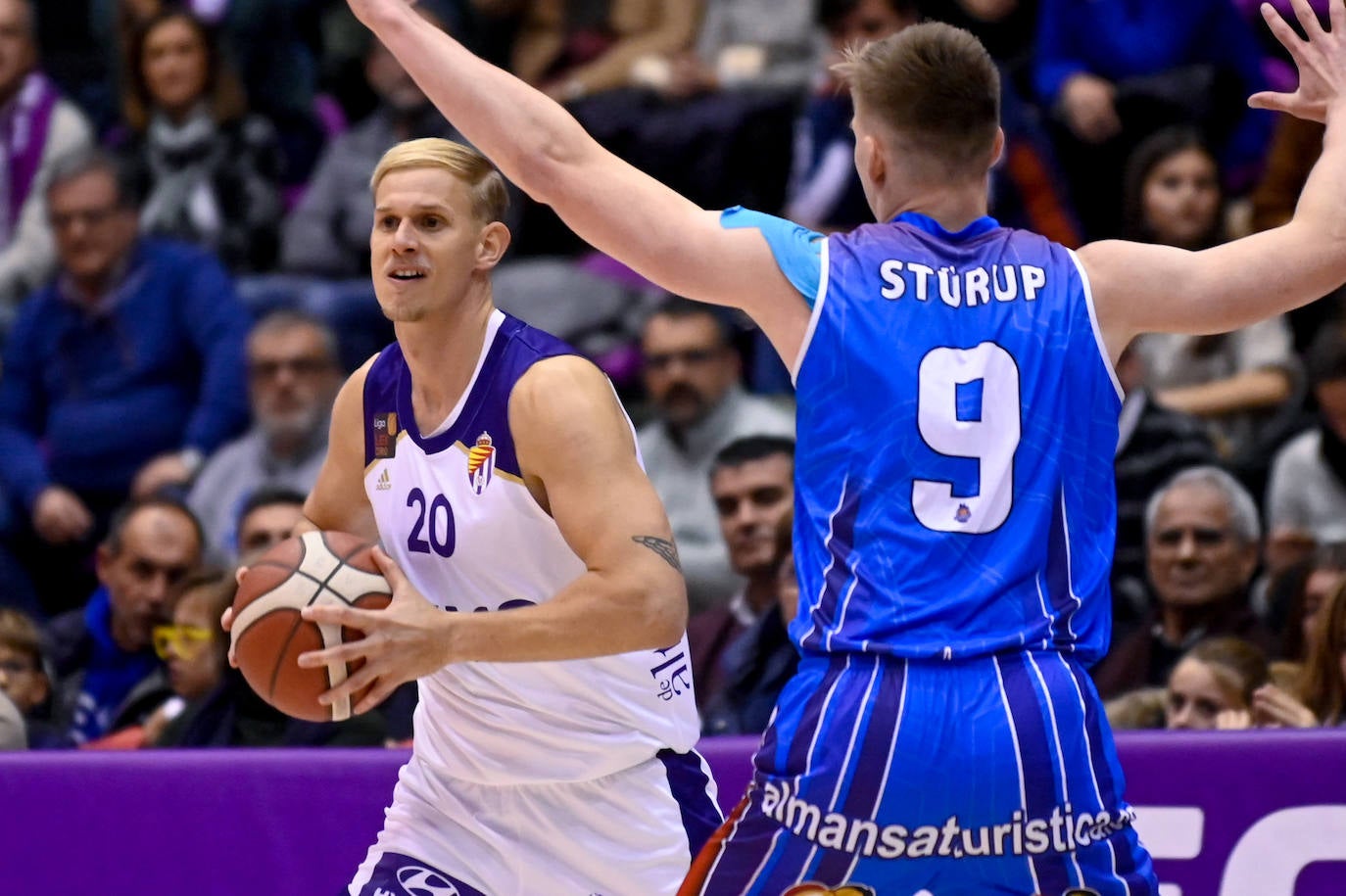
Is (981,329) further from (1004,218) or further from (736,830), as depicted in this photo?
(1004,218)

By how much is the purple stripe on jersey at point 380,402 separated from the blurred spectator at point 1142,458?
151 inches

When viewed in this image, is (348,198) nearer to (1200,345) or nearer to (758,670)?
(1200,345)

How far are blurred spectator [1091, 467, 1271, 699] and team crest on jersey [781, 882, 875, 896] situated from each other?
398cm

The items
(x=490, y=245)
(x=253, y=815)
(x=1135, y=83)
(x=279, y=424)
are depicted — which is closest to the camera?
(x=490, y=245)

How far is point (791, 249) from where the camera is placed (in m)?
3.45

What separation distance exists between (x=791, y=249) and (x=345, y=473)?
1715mm

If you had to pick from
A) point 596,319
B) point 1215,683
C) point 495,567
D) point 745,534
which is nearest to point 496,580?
point 495,567

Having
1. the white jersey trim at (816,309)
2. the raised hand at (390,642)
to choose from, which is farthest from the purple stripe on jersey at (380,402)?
the white jersey trim at (816,309)

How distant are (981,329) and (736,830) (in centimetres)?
95

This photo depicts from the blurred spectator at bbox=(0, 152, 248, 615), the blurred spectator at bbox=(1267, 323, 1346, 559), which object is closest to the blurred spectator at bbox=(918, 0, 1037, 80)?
the blurred spectator at bbox=(1267, 323, 1346, 559)

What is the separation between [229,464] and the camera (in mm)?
9289

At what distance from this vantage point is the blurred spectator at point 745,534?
730cm

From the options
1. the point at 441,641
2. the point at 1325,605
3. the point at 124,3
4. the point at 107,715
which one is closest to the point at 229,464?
the point at 107,715

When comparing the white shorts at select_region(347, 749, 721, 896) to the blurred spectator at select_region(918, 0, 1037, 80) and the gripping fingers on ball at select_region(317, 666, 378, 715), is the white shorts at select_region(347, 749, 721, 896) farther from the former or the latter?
the blurred spectator at select_region(918, 0, 1037, 80)
